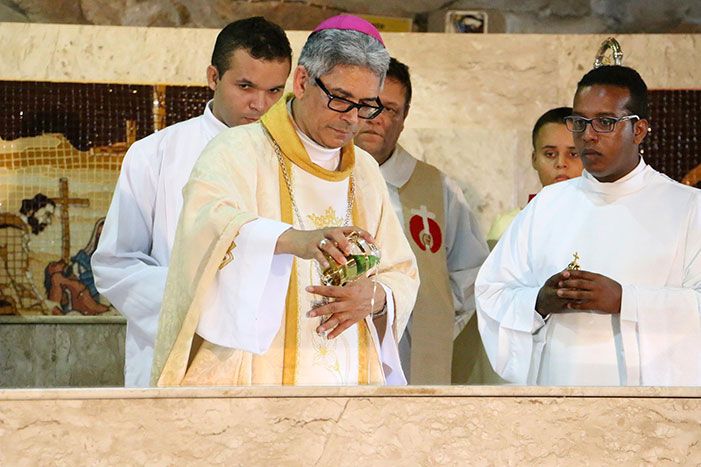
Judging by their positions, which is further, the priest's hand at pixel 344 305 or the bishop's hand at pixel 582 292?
the bishop's hand at pixel 582 292

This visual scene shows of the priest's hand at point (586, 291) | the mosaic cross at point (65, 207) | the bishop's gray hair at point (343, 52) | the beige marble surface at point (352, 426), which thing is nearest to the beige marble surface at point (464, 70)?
the mosaic cross at point (65, 207)

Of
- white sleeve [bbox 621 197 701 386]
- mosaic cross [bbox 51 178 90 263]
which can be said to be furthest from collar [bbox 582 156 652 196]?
mosaic cross [bbox 51 178 90 263]

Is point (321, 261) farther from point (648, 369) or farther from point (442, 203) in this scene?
point (442, 203)

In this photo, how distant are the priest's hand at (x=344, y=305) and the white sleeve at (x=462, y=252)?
2.10 metres

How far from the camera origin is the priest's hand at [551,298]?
4.80 m

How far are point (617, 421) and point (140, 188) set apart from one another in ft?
7.27

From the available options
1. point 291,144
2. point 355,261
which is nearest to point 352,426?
point 355,261

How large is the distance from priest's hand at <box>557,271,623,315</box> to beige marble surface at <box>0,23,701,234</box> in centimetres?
221

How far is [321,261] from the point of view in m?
4.03

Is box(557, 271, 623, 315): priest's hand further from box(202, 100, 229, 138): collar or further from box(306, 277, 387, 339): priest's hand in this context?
box(202, 100, 229, 138): collar

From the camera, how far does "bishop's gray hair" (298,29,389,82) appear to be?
14.5 feet

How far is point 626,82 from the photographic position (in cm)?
511

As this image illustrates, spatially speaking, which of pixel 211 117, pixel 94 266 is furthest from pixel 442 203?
pixel 94 266

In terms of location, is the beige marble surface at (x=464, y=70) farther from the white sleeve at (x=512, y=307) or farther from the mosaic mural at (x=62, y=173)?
the white sleeve at (x=512, y=307)
